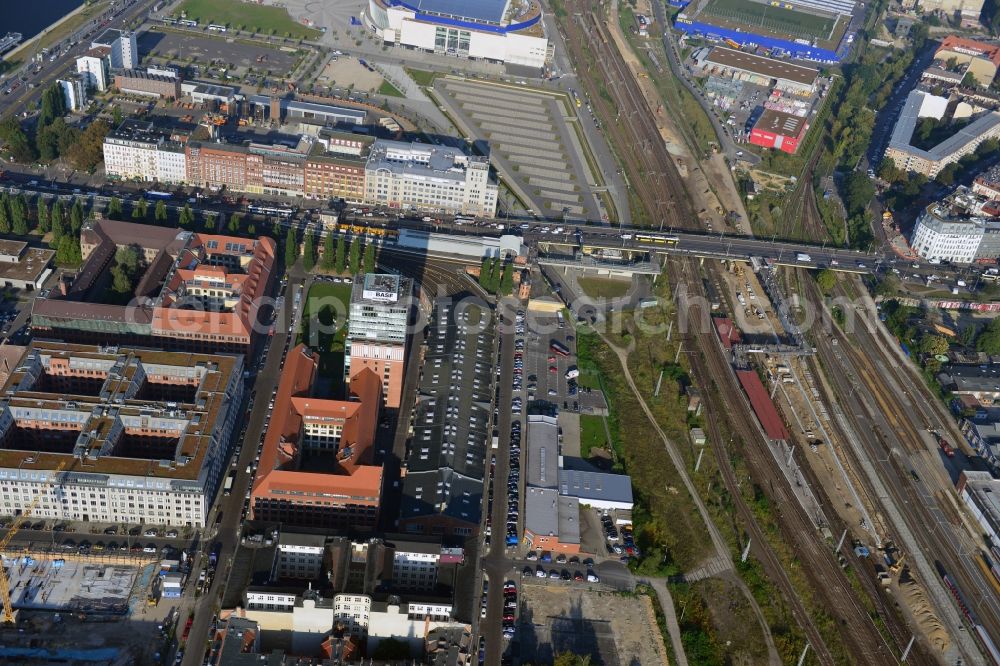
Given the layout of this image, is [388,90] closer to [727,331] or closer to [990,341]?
[727,331]

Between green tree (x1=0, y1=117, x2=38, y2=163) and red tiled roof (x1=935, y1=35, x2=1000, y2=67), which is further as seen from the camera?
red tiled roof (x1=935, y1=35, x2=1000, y2=67)

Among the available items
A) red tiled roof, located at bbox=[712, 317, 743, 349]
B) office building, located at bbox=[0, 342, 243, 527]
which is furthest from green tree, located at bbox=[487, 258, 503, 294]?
office building, located at bbox=[0, 342, 243, 527]

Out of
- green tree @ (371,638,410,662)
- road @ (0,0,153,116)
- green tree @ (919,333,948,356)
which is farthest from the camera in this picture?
road @ (0,0,153,116)

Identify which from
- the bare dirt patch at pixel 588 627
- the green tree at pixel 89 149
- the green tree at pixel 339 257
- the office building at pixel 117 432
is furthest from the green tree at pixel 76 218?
the bare dirt patch at pixel 588 627

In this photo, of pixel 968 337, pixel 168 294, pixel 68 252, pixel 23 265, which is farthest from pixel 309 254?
pixel 968 337

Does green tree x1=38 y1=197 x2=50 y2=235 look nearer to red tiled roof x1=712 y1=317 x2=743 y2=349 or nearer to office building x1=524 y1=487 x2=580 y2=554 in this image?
office building x1=524 y1=487 x2=580 y2=554

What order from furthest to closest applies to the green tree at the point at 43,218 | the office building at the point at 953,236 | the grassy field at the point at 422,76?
the grassy field at the point at 422,76 < the office building at the point at 953,236 < the green tree at the point at 43,218

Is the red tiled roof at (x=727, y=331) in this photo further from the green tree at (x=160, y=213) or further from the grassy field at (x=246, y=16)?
the grassy field at (x=246, y=16)

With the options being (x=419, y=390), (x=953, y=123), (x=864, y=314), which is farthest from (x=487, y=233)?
(x=953, y=123)
